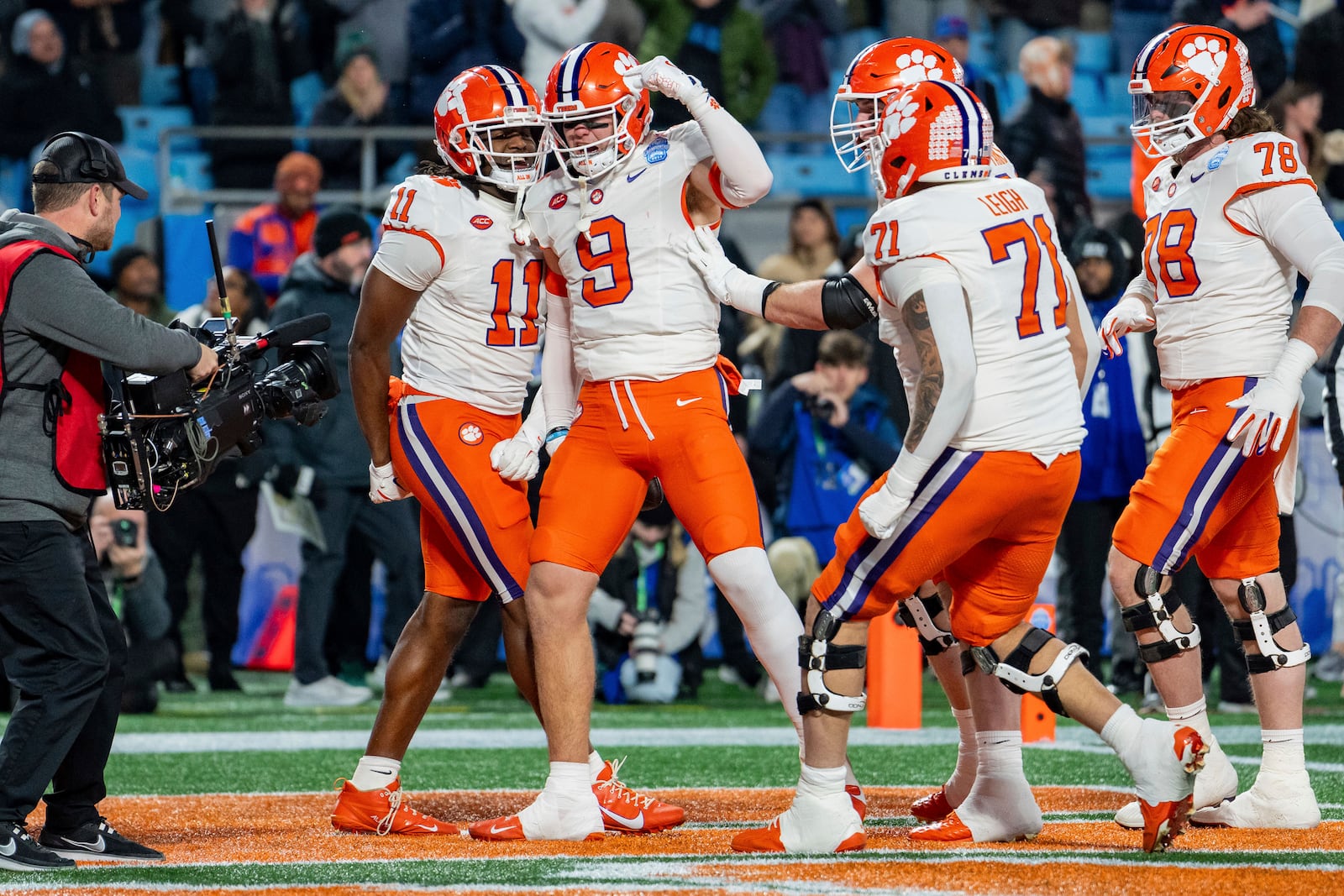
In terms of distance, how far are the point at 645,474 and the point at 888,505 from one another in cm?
94

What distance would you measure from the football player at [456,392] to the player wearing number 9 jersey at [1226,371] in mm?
1514

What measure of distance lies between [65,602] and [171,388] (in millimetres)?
616

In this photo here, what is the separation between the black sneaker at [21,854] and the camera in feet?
13.7

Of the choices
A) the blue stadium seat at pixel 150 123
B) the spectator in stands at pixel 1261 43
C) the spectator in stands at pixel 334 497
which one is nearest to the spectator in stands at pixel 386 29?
the blue stadium seat at pixel 150 123

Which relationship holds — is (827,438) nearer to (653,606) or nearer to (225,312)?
(653,606)

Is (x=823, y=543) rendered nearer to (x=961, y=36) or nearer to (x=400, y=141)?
(x=961, y=36)

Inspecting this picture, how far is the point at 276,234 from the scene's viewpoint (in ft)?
34.6

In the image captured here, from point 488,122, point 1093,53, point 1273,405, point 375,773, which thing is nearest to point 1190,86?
point 1273,405

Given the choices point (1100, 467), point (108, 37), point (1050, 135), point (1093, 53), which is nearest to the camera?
point (1100, 467)

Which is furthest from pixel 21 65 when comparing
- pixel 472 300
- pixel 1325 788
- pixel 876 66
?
pixel 1325 788

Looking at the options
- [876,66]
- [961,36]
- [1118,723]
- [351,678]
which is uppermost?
[961,36]

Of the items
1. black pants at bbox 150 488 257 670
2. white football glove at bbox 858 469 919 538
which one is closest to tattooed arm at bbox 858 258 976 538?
white football glove at bbox 858 469 919 538

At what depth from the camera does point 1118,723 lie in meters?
4.04

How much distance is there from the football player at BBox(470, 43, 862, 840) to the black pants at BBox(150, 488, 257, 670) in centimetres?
502
